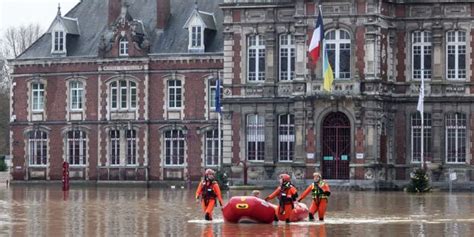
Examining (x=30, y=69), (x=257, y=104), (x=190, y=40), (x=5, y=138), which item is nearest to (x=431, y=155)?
(x=257, y=104)

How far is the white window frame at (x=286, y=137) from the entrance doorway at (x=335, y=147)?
229 centimetres

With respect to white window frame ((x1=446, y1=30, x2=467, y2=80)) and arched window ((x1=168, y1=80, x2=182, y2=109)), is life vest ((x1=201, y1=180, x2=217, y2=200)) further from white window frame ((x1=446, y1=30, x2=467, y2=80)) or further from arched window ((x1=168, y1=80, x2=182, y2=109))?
arched window ((x1=168, y1=80, x2=182, y2=109))

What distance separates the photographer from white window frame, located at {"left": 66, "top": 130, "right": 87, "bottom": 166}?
247ft

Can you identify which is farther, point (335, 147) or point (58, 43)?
point (58, 43)

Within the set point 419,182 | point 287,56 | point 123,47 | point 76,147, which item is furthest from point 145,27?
point 419,182

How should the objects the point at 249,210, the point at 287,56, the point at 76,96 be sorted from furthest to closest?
the point at 76,96
the point at 287,56
the point at 249,210

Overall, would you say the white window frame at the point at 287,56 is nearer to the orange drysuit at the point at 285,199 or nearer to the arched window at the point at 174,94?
the arched window at the point at 174,94

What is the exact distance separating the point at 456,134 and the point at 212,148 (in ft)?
46.8

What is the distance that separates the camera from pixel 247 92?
66938 millimetres

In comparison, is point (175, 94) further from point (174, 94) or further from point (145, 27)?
point (145, 27)

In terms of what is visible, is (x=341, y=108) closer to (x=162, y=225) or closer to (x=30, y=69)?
(x=30, y=69)

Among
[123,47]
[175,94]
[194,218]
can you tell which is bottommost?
[194,218]

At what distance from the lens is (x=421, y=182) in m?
60.2

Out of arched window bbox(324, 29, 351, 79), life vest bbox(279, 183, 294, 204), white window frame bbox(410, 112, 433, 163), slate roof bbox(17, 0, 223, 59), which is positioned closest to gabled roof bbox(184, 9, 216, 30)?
slate roof bbox(17, 0, 223, 59)
